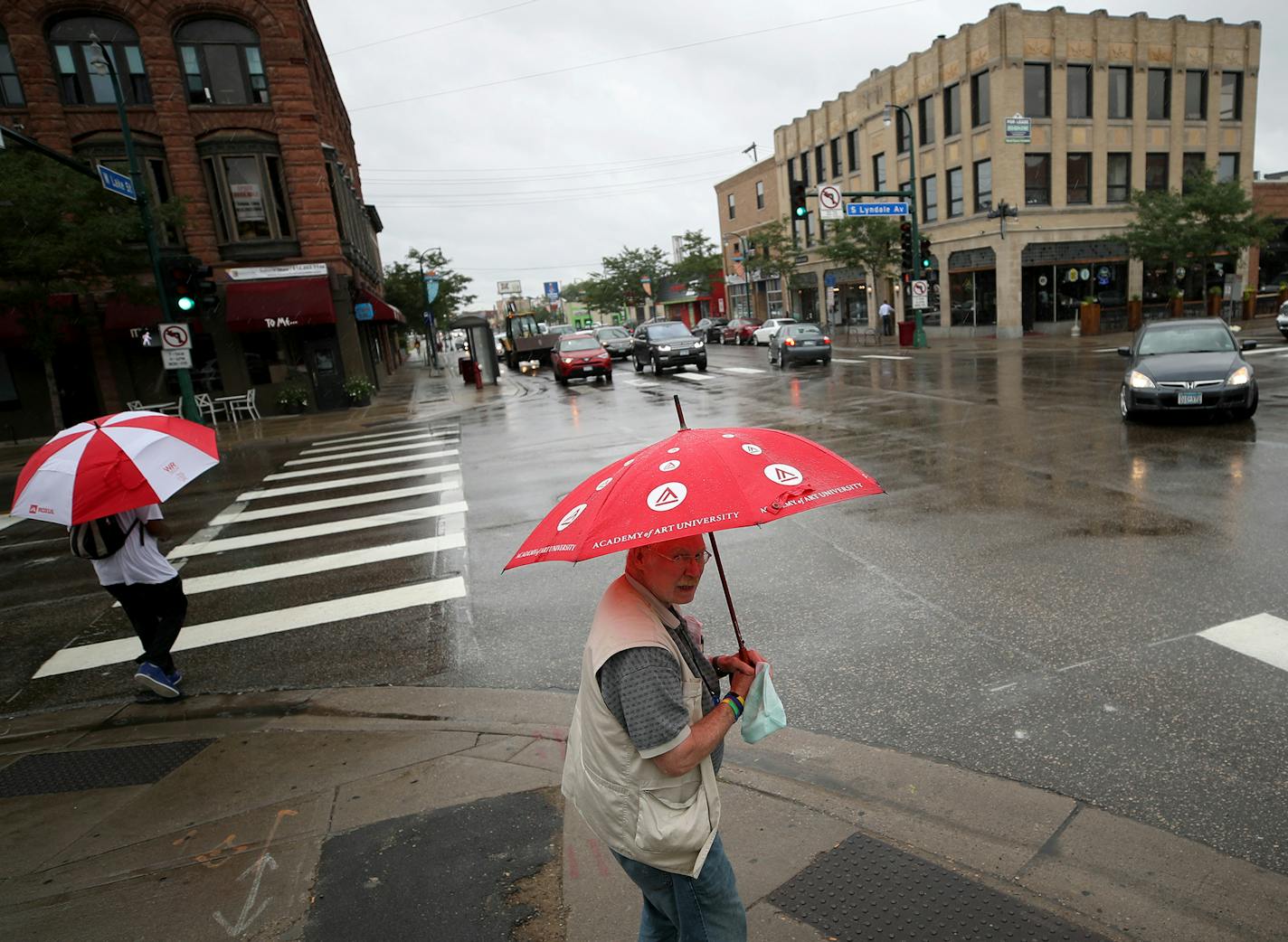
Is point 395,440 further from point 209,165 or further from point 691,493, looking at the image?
point 691,493

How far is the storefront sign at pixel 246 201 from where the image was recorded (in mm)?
22141

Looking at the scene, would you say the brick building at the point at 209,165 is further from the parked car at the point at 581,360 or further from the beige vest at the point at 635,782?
the beige vest at the point at 635,782

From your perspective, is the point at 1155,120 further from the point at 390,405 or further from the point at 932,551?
the point at 932,551

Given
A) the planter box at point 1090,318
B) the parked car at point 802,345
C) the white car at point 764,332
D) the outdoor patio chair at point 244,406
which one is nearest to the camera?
the outdoor patio chair at point 244,406

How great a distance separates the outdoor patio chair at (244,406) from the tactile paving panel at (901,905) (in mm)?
21898

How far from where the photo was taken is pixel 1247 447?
9484 millimetres

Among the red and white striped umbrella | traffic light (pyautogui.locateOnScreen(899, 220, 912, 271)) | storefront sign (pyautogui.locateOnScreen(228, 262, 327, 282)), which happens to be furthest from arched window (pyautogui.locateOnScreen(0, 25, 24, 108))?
traffic light (pyautogui.locateOnScreen(899, 220, 912, 271))

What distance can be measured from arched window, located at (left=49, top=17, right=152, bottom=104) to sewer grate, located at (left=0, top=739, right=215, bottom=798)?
23.0 m

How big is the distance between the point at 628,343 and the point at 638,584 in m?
35.6

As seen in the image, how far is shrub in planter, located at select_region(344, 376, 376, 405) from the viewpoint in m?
23.6

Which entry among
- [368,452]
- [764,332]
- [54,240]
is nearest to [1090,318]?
[764,332]

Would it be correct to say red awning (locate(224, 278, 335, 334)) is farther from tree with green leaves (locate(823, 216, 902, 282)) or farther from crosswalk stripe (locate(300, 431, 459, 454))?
tree with green leaves (locate(823, 216, 902, 282))

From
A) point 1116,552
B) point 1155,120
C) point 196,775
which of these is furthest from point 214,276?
point 1155,120

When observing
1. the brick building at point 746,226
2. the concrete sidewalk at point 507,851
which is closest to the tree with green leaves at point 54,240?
the concrete sidewalk at point 507,851
